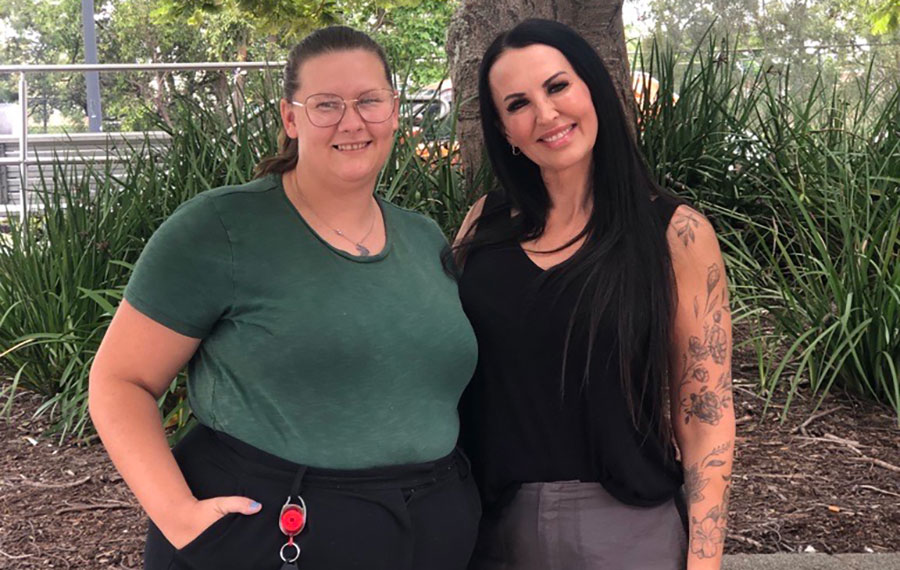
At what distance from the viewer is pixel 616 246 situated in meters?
2.34

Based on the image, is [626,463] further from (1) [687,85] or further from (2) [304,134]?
(1) [687,85]

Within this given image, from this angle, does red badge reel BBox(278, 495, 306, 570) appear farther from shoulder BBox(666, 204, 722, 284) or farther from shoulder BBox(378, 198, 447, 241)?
shoulder BBox(666, 204, 722, 284)

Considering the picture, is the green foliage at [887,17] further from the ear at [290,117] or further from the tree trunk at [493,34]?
the ear at [290,117]

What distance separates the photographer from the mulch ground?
3.69m

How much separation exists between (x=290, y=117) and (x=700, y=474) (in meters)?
1.23

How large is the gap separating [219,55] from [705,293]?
3694cm

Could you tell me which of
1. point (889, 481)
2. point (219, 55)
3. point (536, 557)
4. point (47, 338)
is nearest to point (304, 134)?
point (536, 557)

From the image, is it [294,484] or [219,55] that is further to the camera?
[219,55]

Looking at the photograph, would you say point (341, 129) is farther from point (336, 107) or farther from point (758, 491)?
point (758, 491)

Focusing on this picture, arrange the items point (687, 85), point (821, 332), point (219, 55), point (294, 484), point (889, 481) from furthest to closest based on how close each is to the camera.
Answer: point (219, 55) → point (687, 85) → point (821, 332) → point (889, 481) → point (294, 484)

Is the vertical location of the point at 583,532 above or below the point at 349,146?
below

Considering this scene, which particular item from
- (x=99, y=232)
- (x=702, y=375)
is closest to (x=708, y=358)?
(x=702, y=375)

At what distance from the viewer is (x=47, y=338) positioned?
4930 mm

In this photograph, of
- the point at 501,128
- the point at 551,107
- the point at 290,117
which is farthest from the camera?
the point at 501,128
